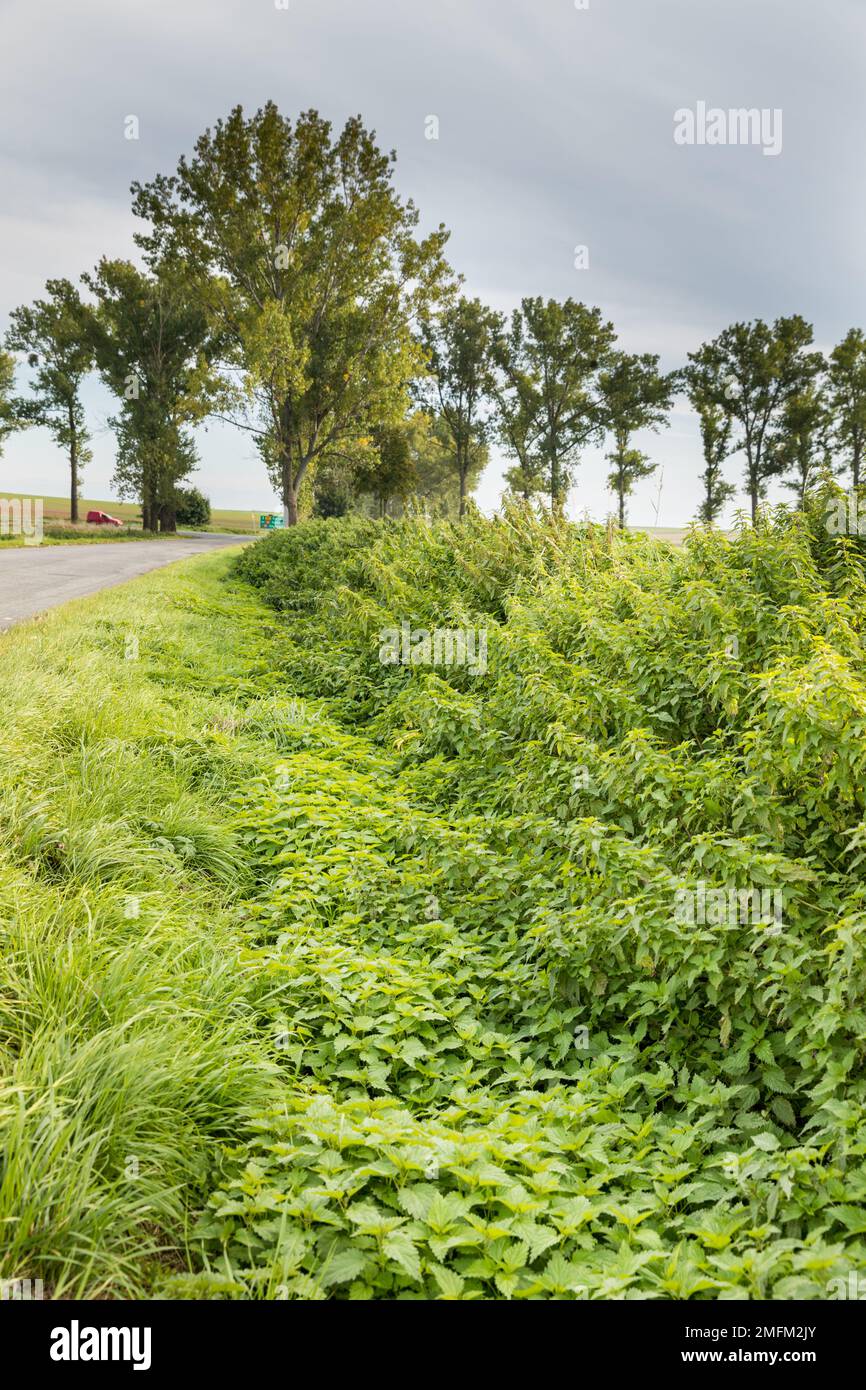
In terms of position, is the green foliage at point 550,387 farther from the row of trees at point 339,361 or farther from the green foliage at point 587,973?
the green foliage at point 587,973

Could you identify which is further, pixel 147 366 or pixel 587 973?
pixel 147 366

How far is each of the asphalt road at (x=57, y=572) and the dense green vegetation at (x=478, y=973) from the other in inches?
211

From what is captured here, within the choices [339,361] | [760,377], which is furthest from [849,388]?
[339,361]

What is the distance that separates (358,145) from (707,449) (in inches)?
1094

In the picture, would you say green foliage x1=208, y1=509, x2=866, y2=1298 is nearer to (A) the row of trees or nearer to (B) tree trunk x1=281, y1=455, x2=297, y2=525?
(A) the row of trees

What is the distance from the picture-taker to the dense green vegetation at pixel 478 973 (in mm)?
2617

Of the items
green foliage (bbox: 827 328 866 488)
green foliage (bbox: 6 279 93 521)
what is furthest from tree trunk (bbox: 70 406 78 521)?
green foliage (bbox: 827 328 866 488)

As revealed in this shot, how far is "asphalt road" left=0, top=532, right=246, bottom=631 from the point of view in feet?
41.9

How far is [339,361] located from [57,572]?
1607 centimetres

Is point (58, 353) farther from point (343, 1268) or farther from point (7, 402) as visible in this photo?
point (343, 1268)

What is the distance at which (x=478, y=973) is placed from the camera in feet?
14.9

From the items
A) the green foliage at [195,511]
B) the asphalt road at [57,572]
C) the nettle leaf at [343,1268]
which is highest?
the green foliage at [195,511]

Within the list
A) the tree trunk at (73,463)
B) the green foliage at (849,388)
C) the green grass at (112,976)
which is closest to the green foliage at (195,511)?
the tree trunk at (73,463)

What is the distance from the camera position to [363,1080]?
3592 mm
